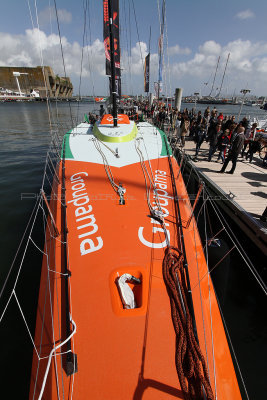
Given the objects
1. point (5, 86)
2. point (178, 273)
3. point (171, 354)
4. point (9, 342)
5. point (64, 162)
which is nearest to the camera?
point (171, 354)

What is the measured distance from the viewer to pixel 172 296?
7.35 ft

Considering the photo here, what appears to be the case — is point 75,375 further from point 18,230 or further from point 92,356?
point 18,230

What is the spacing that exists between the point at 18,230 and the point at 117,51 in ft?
25.4

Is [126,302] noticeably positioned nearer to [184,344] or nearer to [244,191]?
[184,344]

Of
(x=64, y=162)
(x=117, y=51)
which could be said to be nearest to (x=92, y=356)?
(x=64, y=162)

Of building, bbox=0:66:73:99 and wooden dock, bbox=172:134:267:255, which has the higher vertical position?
building, bbox=0:66:73:99

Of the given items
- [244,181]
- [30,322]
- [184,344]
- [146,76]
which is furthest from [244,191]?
[146,76]

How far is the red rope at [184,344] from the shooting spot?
1.63 metres

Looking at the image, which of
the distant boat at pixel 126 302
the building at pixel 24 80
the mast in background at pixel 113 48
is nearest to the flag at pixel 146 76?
Result: the mast in background at pixel 113 48

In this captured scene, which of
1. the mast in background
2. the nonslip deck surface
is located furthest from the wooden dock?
the mast in background

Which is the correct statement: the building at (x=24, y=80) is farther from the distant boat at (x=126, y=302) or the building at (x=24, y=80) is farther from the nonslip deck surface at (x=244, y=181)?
the distant boat at (x=126, y=302)

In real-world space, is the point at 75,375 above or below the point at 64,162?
below

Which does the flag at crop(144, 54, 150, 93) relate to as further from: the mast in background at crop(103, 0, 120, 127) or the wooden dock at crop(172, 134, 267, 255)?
the wooden dock at crop(172, 134, 267, 255)

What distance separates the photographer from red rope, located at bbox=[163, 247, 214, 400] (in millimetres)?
1625
